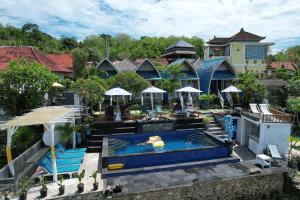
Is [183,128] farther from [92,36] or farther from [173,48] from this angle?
[92,36]

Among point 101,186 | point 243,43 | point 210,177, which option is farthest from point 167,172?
point 243,43

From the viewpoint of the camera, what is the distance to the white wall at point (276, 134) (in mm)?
15469

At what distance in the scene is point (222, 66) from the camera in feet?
96.1

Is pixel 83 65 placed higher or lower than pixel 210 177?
higher

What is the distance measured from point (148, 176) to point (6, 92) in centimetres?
1088

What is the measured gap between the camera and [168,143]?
17.7m

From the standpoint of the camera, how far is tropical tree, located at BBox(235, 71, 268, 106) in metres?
23.3

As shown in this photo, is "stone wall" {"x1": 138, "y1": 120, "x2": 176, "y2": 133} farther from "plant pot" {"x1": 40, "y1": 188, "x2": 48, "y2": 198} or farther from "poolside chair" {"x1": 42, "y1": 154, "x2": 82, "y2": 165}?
"plant pot" {"x1": 40, "y1": 188, "x2": 48, "y2": 198}

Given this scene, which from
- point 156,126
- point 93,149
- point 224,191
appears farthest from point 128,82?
point 224,191

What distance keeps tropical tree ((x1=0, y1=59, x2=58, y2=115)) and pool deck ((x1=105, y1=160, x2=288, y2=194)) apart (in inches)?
346

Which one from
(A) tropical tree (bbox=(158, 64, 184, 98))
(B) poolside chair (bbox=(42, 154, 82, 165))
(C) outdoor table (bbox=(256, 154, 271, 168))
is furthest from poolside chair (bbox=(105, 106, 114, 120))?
(C) outdoor table (bbox=(256, 154, 271, 168))

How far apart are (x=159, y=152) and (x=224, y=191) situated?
402 cm

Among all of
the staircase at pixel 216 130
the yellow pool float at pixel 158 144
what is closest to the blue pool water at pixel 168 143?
the yellow pool float at pixel 158 144

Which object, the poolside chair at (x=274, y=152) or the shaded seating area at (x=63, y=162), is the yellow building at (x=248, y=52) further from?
the shaded seating area at (x=63, y=162)
